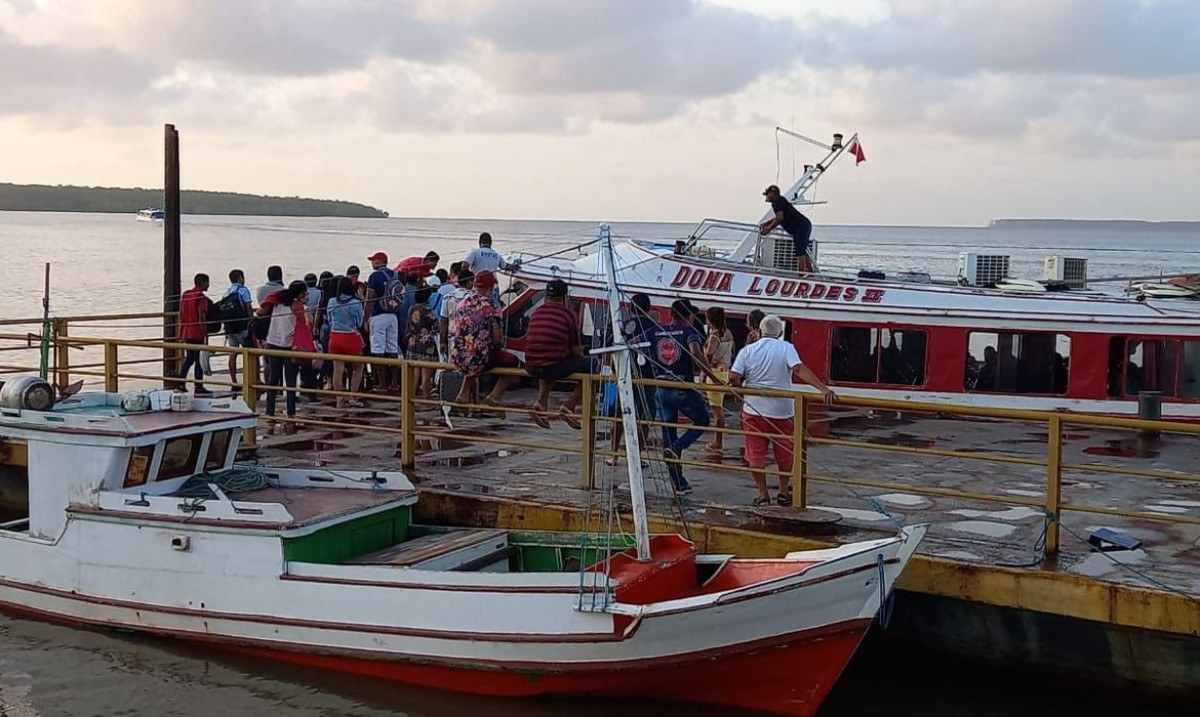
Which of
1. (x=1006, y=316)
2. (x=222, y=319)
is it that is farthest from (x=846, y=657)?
(x=222, y=319)

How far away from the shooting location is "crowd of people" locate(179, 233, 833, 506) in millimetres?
11414

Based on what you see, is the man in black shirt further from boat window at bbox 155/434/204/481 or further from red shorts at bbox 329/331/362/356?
boat window at bbox 155/434/204/481

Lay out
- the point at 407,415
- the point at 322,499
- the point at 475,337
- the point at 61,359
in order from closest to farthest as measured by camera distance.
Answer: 1. the point at 322,499
2. the point at 475,337
3. the point at 407,415
4. the point at 61,359

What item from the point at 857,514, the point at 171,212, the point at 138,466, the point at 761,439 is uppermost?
the point at 171,212

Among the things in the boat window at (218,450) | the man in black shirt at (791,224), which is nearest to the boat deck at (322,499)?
the boat window at (218,450)

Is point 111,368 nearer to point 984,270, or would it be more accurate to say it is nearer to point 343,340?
point 343,340

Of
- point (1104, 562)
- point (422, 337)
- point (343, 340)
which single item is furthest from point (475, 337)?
point (1104, 562)

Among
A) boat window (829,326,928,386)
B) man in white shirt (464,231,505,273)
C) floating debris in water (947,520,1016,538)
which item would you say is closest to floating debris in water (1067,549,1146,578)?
floating debris in water (947,520,1016,538)

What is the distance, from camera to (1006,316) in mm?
16969

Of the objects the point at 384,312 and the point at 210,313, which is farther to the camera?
the point at 210,313

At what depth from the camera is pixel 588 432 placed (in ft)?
38.2

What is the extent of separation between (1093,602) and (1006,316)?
839 cm

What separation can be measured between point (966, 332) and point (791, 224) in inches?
120

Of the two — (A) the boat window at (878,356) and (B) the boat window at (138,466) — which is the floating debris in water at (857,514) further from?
(A) the boat window at (878,356)
